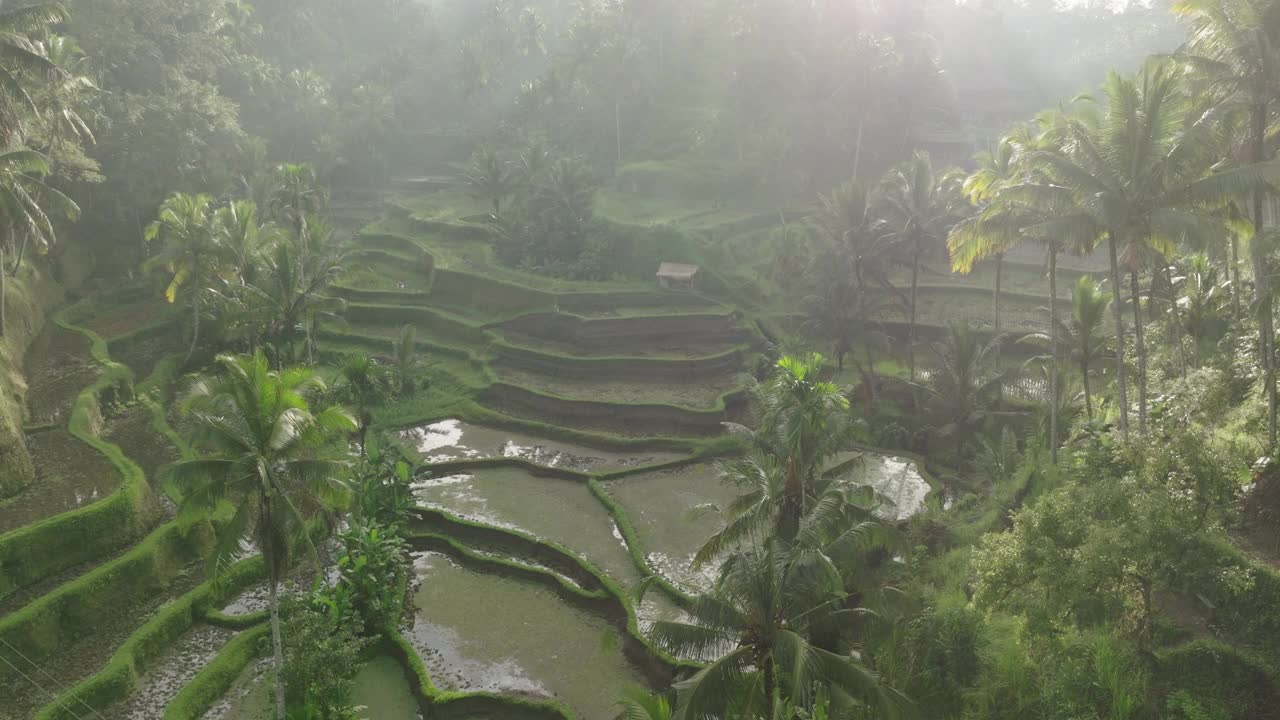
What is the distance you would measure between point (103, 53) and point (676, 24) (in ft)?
91.2

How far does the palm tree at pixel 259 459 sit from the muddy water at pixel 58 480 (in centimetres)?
622

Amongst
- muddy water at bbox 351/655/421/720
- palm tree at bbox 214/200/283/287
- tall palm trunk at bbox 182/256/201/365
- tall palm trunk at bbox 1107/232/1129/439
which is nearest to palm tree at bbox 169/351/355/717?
muddy water at bbox 351/655/421/720

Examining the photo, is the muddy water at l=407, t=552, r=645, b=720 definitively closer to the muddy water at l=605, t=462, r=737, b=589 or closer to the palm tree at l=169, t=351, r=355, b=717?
the muddy water at l=605, t=462, r=737, b=589

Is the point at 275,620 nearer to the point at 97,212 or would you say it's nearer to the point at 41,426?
the point at 41,426

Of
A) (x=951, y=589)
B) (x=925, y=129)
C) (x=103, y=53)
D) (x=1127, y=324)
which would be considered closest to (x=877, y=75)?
(x=925, y=129)

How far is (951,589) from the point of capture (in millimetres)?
15398

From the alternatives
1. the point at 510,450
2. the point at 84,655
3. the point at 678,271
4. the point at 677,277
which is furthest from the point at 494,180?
the point at 84,655

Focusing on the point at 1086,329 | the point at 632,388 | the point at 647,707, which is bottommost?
the point at 647,707

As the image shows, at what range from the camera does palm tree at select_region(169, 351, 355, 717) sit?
11.7 m

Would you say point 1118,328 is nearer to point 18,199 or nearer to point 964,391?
point 964,391

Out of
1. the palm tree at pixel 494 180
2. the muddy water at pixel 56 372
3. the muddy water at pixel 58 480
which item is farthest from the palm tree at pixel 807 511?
the palm tree at pixel 494 180

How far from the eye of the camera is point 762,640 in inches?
433

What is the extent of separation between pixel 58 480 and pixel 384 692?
8.75m

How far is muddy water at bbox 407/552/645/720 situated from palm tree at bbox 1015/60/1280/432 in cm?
1175
